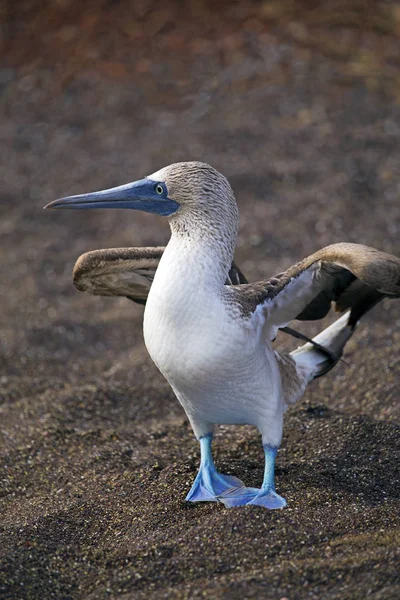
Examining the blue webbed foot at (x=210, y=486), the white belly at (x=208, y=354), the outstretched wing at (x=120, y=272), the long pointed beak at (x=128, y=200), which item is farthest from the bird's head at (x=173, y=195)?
the blue webbed foot at (x=210, y=486)

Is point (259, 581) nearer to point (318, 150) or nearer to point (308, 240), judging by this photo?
point (308, 240)

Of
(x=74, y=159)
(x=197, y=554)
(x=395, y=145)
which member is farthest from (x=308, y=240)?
(x=197, y=554)

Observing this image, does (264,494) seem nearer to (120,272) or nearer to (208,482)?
(208,482)

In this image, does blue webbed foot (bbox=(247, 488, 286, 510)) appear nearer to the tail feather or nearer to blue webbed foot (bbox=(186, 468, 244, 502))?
blue webbed foot (bbox=(186, 468, 244, 502))

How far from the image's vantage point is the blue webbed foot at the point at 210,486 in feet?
15.5

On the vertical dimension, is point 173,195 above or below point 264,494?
above

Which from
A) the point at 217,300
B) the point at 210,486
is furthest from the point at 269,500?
the point at 217,300

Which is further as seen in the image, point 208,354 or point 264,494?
point 264,494

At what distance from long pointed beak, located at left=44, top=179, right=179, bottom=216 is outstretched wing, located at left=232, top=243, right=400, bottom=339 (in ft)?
2.06

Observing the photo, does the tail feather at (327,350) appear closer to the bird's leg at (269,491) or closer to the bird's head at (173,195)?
the bird's leg at (269,491)

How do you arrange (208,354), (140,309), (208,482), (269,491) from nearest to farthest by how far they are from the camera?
(208,354)
(269,491)
(208,482)
(140,309)

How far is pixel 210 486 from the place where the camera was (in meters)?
4.85

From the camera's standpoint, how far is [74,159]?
11273 mm

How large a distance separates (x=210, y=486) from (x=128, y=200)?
64.4 inches
